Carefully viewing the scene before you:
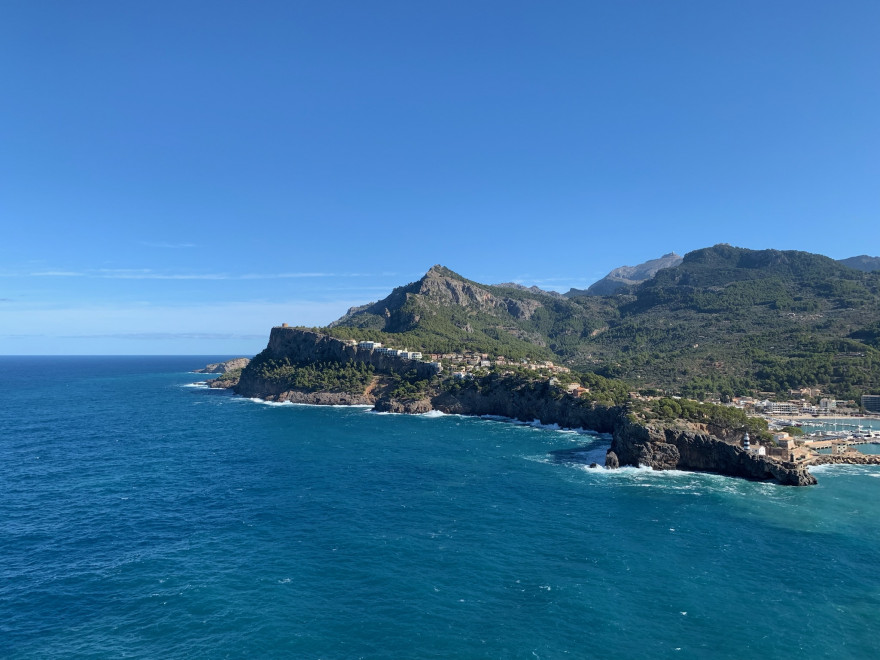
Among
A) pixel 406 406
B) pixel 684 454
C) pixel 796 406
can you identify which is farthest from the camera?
pixel 406 406

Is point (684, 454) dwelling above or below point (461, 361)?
below

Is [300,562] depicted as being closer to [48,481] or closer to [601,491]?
[601,491]

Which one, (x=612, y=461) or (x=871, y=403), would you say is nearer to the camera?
(x=612, y=461)

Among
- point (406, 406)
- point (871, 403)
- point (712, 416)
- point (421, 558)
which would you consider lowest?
point (421, 558)

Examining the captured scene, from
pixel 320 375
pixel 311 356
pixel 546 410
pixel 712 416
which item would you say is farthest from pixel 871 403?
pixel 311 356

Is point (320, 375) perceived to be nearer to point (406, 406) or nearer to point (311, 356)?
point (311, 356)

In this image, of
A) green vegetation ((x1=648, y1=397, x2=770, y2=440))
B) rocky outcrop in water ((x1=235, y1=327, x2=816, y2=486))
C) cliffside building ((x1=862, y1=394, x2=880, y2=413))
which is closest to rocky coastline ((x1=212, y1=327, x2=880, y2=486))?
rocky outcrop in water ((x1=235, y1=327, x2=816, y2=486))

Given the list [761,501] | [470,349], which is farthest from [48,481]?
[470,349]
